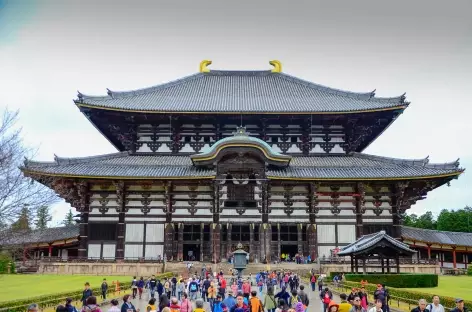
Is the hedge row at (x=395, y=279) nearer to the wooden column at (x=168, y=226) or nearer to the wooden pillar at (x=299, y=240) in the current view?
the wooden pillar at (x=299, y=240)

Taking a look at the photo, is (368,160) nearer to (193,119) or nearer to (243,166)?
(243,166)

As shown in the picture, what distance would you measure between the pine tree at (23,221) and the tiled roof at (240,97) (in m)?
24.9

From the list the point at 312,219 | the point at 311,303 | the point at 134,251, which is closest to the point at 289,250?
the point at 312,219

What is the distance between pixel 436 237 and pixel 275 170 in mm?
22968

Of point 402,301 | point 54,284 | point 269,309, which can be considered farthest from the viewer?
point 54,284

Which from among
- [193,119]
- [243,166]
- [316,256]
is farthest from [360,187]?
[193,119]

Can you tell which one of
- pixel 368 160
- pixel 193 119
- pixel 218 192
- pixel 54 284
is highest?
pixel 193 119

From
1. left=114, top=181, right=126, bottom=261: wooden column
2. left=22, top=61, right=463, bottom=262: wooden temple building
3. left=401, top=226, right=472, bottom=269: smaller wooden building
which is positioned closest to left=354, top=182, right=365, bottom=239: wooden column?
left=22, top=61, right=463, bottom=262: wooden temple building

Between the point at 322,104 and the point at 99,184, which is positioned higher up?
the point at 322,104

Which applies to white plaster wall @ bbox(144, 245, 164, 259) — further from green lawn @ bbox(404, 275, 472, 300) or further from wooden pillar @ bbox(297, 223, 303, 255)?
green lawn @ bbox(404, 275, 472, 300)

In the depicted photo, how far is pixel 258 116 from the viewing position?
48.9 m

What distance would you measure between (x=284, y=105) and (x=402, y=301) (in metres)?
30.4

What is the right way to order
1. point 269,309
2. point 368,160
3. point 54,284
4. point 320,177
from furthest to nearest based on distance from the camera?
1. point 368,160
2. point 320,177
3. point 54,284
4. point 269,309

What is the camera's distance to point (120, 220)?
44.5 m
